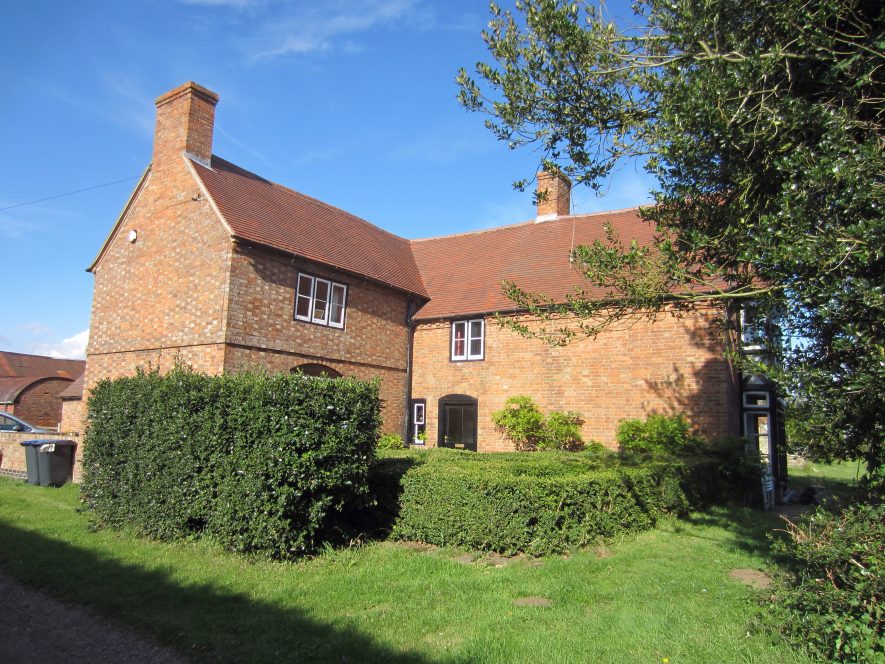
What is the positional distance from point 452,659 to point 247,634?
2.02 metres

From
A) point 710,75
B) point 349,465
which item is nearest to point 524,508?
point 349,465

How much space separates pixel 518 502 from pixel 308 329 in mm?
10234

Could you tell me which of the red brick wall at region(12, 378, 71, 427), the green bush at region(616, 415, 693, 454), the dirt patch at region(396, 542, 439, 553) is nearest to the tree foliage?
the dirt patch at region(396, 542, 439, 553)

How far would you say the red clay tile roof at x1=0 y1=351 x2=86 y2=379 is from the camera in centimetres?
4034

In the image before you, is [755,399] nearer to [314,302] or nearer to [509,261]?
[509,261]

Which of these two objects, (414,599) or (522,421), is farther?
(522,421)

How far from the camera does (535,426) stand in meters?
17.5

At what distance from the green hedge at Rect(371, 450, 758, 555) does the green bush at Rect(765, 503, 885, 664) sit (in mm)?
3333

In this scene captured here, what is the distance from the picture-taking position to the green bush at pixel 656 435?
1486cm

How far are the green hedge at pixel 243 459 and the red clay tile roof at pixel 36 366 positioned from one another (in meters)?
35.1

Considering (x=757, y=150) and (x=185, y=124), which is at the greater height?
(x=185, y=124)

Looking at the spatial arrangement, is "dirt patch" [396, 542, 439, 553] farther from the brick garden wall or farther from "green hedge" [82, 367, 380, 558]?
A: the brick garden wall

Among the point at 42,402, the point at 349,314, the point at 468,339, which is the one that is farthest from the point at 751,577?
the point at 42,402

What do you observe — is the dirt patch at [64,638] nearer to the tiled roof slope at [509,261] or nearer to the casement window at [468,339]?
the tiled roof slope at [509,261]
